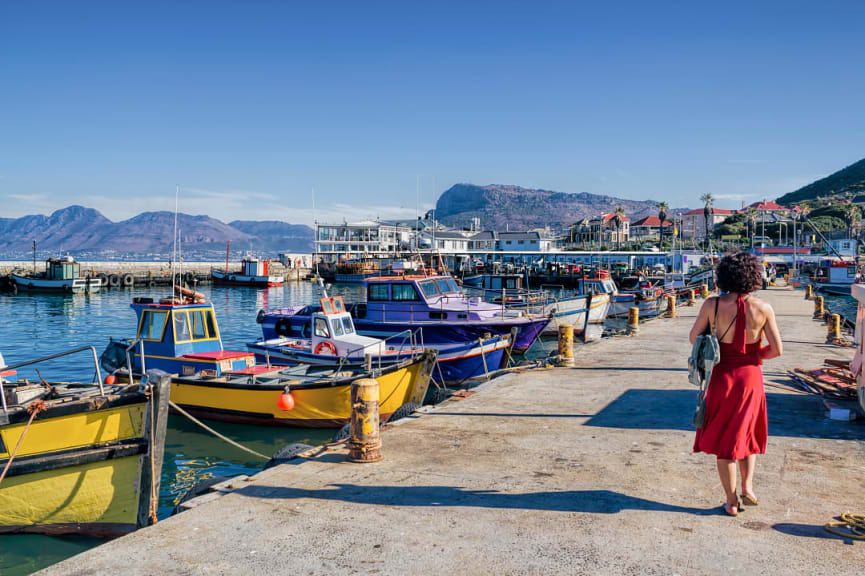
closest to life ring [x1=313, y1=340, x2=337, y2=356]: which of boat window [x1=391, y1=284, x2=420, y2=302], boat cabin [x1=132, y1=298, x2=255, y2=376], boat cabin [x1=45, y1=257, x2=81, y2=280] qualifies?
boat cabin [x1=132, y1=298, x2=255, y2=376]

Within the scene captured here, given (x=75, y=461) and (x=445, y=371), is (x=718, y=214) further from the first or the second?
(x=75, y=461)

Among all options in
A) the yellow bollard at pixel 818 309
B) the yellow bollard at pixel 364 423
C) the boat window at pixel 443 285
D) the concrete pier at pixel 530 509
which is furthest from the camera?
the yellow bollard at pixel 818 309

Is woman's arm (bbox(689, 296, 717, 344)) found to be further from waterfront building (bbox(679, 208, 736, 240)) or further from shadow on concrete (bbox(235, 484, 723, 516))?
waterfront building (bbox(679, 208, 736, 240))

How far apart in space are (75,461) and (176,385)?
20.7 feet

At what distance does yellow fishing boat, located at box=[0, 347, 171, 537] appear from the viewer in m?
7.47

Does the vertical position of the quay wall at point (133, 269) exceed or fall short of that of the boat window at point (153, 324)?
it exceeds it

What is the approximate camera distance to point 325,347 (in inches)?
648

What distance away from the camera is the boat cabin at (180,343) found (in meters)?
14.3

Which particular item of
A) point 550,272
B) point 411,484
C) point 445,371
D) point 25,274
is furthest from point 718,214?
point 411,484

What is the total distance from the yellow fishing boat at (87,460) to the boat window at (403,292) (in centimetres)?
1459

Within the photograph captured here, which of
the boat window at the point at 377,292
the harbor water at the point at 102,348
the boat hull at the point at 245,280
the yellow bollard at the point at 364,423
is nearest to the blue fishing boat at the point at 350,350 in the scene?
the harbor water at the point at 102,348

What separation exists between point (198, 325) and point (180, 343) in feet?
2.19

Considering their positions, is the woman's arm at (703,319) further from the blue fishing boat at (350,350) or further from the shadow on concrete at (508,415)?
the blue fishing boat at (350,350)

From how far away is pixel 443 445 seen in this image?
7.96m
